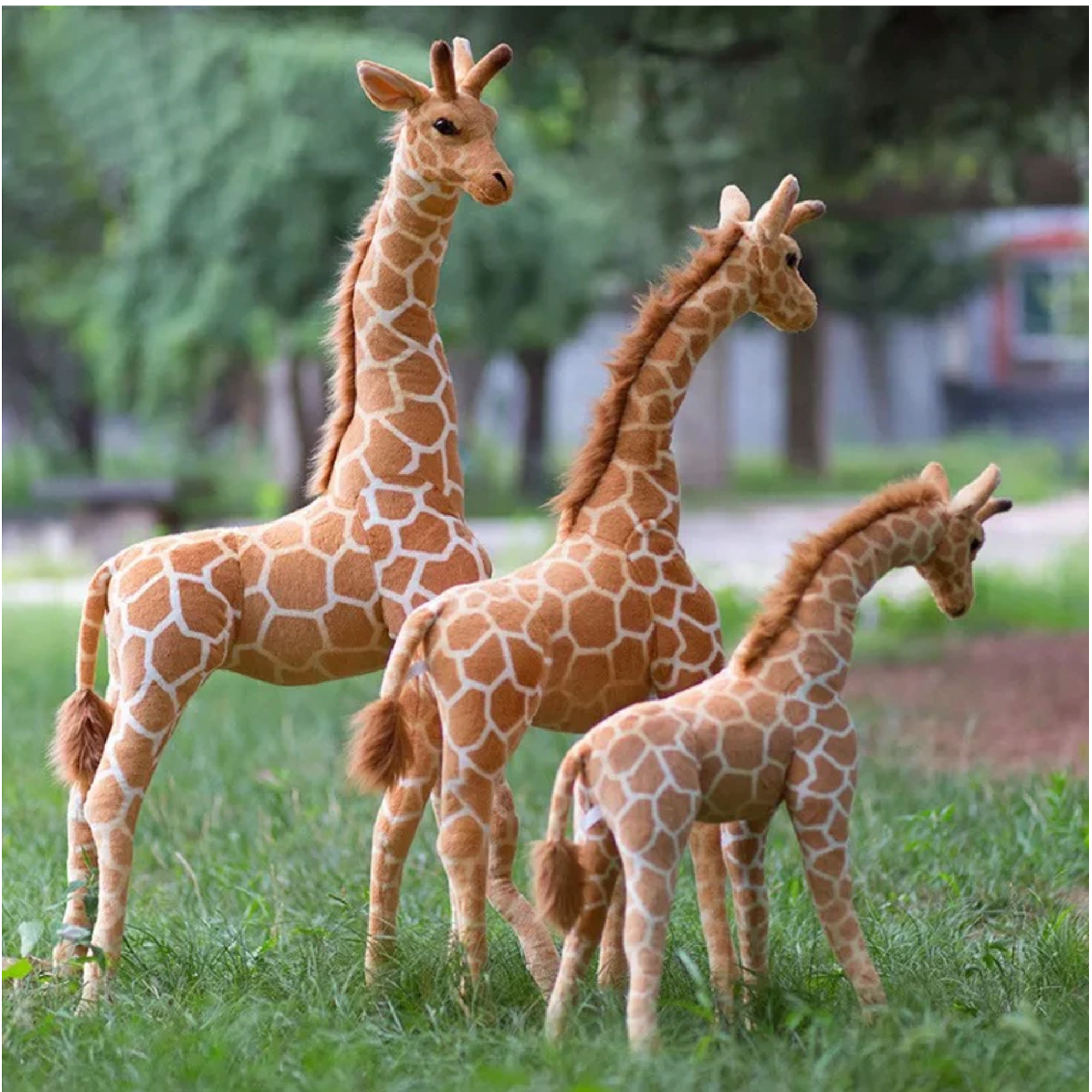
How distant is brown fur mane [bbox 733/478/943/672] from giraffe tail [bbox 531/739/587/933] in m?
0.41

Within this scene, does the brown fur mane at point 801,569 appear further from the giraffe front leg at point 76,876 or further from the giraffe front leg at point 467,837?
the giraffe front leg at point 76,876

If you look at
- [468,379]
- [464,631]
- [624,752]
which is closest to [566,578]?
[464,631]

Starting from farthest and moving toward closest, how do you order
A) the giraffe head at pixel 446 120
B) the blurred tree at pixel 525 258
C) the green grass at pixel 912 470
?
the green grass at pixel 912 470
the blurred tree at pixel 525 258
the giraffe head at pixel 446 120

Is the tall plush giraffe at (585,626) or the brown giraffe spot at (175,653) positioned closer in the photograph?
the tall plush giraffe at (585,626)

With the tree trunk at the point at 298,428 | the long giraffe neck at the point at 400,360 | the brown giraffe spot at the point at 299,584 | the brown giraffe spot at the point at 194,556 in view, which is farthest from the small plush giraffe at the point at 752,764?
the tree trunk at the point at 298,428

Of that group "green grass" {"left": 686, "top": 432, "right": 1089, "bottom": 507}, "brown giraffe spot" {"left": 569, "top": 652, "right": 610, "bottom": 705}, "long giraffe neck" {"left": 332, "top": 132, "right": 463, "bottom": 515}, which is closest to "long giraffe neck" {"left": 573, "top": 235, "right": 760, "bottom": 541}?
"brown giraffe spot" {"left": 569, "top": 652, "right": 610, "bottom": 705}

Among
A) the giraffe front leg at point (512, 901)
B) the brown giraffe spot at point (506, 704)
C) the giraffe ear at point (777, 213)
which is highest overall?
the giraffe ear at point (777, 213)

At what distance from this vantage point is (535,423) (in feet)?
67.9

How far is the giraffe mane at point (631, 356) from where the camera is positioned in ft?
11.9

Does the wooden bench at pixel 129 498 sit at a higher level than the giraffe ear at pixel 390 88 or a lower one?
lower

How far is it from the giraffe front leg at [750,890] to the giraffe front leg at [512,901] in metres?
0.41

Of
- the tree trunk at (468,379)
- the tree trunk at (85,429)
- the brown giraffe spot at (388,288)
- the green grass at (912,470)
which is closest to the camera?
the brown giraffe spot at (388,288)

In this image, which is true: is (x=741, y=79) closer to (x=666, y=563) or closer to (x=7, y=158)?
(x=666, y=563)

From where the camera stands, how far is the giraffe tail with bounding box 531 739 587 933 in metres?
3.16
